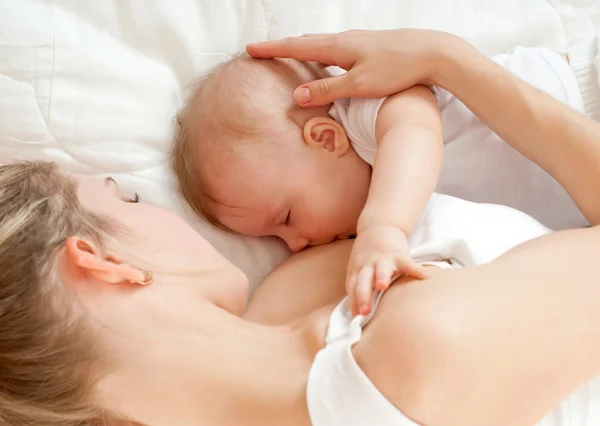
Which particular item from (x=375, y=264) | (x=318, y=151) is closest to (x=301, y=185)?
(x=318, y=151)

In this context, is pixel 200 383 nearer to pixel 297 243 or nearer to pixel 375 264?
pixel 375 264

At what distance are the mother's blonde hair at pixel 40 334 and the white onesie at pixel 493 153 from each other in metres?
0.53

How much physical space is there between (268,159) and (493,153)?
381 millimetres

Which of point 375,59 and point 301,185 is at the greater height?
point 375,59

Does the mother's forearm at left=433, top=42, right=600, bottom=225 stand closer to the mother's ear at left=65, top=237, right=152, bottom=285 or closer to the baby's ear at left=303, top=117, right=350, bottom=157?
the baby's ear at left=303, top=117, right=350, bottom=157

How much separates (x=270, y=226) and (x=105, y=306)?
1.49ft

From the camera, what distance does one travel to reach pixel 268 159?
3.63 ft

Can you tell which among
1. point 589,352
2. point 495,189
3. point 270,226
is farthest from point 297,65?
point 589,352

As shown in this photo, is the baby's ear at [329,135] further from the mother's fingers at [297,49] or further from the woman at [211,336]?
the woman at [211,336]

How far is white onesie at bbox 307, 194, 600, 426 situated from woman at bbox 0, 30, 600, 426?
0.05ft

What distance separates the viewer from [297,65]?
1200mm

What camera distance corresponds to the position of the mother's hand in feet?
3.64

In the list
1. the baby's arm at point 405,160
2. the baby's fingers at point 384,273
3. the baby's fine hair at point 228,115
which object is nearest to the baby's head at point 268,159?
the baby's fine hair at point 228,115

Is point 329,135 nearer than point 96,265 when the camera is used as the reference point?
No
